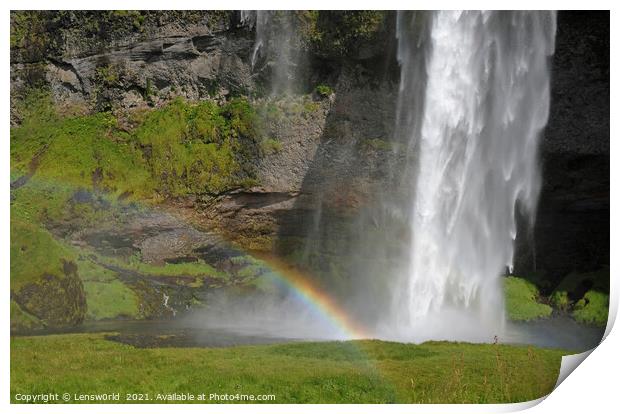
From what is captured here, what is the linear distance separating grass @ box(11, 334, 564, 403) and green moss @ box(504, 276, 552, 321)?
21.1 feet

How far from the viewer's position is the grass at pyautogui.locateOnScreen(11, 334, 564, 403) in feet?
40.3

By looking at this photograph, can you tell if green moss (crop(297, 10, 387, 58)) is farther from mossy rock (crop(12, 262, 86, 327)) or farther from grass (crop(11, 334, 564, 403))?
grass (crop(11, 334, 564, 403))

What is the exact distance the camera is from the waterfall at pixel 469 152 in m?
18.1

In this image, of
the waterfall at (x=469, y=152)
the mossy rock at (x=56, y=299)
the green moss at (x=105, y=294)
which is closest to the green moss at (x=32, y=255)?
the mossy rock at (x=56, y=299)

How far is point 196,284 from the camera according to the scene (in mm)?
22641

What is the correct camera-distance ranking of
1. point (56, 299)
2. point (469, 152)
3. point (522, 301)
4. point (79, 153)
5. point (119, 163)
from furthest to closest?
point (119, 163), point (79, 153), point (522, 301), point (469, 152), point (56, 299)

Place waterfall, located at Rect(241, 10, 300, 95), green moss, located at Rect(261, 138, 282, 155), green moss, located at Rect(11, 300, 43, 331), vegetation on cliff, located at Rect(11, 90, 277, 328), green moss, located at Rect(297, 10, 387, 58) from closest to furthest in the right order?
green moss, located at Rect(11, 300, 43, 331) < green moss, located at Rect(297, 10, 387, 58) < vegetation on cliff, located at Rect(11, 90, 277, 328) < waterfall, located at Rect(241, 10, 300, 95) < green moss, located at Rect(261, 138, 282, 155)

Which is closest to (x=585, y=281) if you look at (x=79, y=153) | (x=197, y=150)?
(x=197, y=150)

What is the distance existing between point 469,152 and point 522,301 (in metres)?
6.26

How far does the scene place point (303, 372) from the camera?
1273 cm

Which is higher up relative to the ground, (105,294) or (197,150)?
(197,150)

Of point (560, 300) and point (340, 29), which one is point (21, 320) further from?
point (560, 300)

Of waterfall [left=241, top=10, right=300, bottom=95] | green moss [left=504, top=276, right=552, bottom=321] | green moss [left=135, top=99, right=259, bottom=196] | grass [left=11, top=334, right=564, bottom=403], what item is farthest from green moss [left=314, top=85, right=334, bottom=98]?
grass [left=11, top=334, right=564, bottom=403]

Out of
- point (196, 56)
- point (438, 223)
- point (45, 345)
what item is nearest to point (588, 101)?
point (438, 223)
